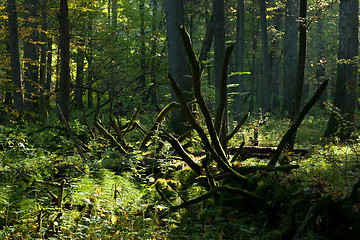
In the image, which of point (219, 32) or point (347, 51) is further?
point (347, 51)

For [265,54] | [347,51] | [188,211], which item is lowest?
[188,211]

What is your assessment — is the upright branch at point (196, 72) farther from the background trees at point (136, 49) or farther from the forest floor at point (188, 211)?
the background trees at point (136, 49)

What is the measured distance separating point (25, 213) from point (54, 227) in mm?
654

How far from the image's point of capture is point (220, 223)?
4152 millimetres

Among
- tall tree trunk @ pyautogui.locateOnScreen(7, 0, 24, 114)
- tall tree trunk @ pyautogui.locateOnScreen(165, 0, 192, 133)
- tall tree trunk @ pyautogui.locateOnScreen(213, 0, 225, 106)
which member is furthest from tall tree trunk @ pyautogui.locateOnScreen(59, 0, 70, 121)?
tall tree trunk @ pyautogui.locateOnScreen(213, 0, 225, 106)

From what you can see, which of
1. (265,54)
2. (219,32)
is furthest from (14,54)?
(265,54)

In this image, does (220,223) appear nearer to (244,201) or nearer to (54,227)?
(244,201)

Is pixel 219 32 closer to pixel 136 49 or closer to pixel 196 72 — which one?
pixel 196 72

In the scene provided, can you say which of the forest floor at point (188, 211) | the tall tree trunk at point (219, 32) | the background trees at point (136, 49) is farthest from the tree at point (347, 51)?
the forest floor at point (188, 211)

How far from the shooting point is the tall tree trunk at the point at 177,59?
10.5m

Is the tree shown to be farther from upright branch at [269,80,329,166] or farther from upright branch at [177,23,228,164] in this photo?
upright branch at [177,23,228,164]

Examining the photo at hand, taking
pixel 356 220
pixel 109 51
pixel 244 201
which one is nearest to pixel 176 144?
pixel 244 201

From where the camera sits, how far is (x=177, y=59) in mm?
10562

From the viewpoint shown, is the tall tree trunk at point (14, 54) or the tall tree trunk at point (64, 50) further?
the tall tree trunk at point (14, 54)
